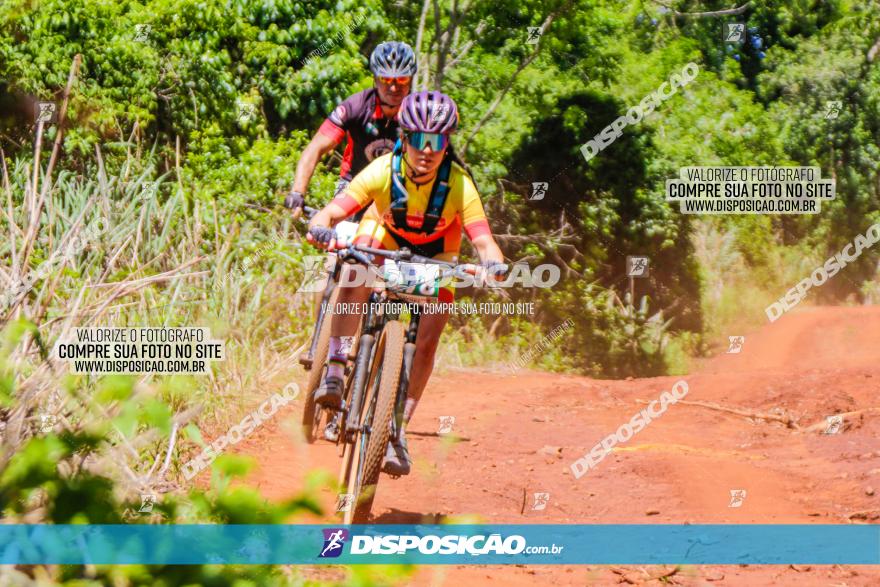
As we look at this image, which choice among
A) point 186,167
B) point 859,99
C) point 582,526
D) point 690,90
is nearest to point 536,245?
point 690,90

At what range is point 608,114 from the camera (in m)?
15.1

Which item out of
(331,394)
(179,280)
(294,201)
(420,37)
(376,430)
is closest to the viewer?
(376,430)

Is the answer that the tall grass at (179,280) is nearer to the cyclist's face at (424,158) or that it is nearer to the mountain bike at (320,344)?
the mountain bike at (320,344)

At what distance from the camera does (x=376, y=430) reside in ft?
17.7

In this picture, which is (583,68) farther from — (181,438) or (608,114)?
(181,438)

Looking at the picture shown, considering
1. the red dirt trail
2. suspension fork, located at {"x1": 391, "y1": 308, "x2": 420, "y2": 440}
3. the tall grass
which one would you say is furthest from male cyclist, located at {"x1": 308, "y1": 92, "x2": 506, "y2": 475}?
the tall grass

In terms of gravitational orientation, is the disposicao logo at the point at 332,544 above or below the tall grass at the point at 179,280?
below

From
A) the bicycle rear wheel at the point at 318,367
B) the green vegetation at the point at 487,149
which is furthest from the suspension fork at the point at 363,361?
the green vegetation at the point at 487,149

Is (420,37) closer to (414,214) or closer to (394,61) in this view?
(394,61)

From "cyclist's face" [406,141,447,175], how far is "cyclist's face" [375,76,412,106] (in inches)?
46.7

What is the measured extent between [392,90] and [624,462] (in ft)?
9.70

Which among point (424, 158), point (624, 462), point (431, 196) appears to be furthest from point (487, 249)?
point (624, 462)

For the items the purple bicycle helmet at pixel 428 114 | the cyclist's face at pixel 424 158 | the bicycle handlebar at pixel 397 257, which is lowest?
the bicycle handlebar at pixel 397 257

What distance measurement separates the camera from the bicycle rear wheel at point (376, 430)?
542 centimetres
